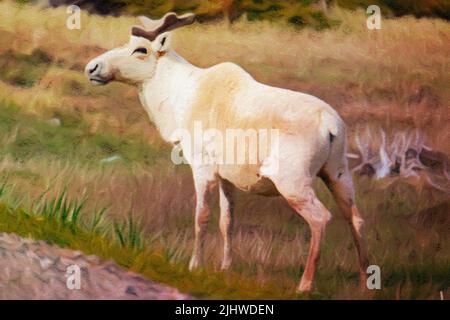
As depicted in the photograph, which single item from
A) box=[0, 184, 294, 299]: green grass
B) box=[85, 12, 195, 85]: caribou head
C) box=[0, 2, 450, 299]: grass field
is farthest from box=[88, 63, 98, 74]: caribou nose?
box=[0, 184, 294, 299]: green grass

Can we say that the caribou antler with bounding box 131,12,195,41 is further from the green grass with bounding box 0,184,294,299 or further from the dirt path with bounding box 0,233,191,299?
the dirt path with bounding box 0,233,191,299

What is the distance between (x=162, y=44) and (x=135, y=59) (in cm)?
26

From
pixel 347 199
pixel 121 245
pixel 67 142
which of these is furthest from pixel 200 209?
pixel 67 142

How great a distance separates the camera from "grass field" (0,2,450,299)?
8.95 metres

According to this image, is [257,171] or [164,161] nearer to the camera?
[257,171]

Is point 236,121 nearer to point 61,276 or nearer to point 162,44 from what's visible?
point 162,44

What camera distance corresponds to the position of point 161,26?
9.11 m

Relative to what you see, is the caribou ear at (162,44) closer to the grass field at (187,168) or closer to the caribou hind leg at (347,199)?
the grass field at (187,168)

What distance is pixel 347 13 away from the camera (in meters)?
9.35

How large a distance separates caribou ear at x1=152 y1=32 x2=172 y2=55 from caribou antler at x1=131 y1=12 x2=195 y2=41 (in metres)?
0.07

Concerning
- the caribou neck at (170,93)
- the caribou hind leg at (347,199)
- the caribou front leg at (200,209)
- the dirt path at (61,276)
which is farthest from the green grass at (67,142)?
the caribou hind leg at (347,199)
